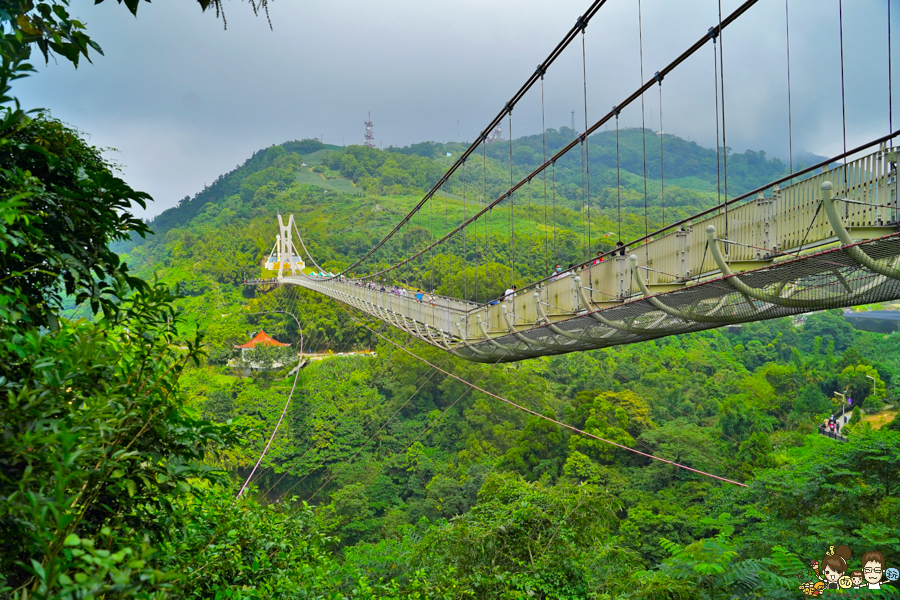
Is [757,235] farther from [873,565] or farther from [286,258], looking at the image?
[286,258]

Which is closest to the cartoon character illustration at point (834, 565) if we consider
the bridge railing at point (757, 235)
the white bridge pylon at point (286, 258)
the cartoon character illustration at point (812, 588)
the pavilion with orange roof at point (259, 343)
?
the cartoon character illustration at point (812, 588)

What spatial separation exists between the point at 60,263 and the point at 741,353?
2497cm

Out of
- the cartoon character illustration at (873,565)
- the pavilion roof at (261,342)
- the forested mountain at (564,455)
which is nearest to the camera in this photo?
the cartoon character illustration at (873,565)

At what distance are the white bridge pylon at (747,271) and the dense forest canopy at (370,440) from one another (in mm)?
2117

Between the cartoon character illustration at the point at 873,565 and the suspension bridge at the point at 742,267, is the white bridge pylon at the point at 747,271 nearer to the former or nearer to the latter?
the suspension bridge at the point at 742,267

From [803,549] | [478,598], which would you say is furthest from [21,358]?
[803,549]

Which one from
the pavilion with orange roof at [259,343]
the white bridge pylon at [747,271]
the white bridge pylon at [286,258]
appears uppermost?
the white bridge pylon at [286,258]

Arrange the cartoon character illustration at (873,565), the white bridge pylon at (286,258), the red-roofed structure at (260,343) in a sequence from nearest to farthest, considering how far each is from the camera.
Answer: the cartoon character illustration at (873,565)
the red-roofed structure at (260,343)
the white bridge pylon at (286,258)

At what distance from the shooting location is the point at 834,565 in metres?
6.04

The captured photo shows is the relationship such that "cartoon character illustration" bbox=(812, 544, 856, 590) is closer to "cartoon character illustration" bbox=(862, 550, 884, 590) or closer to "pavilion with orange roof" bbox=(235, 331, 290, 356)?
"cartoon character illustration" bbox=(862, 550, 884, 590)

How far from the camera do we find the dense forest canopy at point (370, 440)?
1547 millimetres

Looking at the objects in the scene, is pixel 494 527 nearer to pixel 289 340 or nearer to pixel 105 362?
pixel 105 362

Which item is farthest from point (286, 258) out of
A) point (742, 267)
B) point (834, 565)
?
point (742, 267)

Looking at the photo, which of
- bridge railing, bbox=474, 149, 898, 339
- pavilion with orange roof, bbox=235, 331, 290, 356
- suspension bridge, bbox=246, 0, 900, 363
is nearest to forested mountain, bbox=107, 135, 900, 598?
pavilion with orange roof, bbox=235, 331, 290, 356
